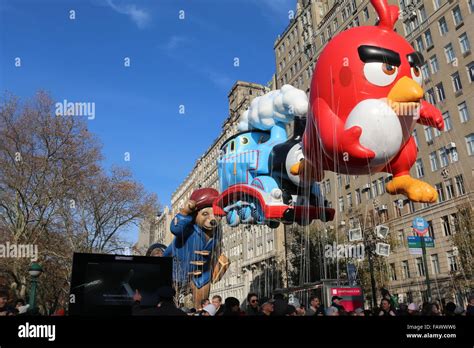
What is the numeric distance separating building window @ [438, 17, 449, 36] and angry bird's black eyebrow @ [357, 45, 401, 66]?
91.9 feet

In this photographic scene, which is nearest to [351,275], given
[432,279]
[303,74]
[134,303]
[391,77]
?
[432,279]

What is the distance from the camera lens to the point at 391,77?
8352 millimetres

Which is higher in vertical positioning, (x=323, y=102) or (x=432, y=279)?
(x=323, y=102)

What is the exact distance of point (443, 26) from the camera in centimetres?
3241

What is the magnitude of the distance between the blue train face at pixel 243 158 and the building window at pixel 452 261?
836 inches

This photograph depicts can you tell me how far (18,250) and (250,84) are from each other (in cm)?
5201

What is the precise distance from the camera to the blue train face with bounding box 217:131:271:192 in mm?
12984

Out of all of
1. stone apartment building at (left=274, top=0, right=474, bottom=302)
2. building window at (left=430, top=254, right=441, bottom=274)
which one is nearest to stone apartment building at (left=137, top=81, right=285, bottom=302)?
stone apartment building at (left=274, top=0, right=474, bottom=302)

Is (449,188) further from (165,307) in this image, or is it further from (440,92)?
(165,307)

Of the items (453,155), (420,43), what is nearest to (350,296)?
(453,155)

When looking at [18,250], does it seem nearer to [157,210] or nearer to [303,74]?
[157,210]

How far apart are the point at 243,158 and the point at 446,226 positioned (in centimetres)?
2274

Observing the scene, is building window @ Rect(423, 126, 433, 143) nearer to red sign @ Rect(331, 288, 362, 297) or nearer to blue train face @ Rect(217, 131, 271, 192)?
red sign @ Rect(331, 288, 362, 297)

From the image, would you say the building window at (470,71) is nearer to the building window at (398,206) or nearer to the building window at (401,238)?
the building window at (398,206)
